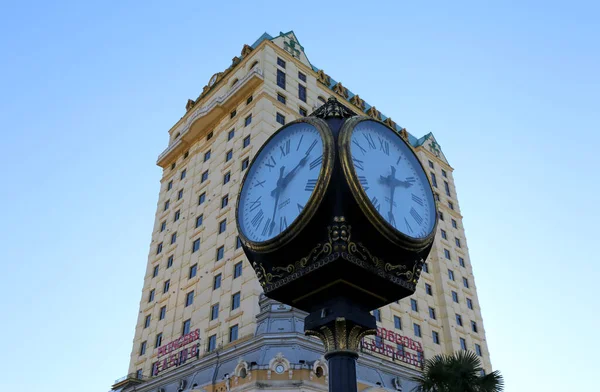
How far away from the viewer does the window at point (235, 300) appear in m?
31.4

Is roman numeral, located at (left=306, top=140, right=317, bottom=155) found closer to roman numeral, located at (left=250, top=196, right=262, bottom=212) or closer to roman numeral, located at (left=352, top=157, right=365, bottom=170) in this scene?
roman numeral, located at (left=352, top=157, right=365, bottom=170)

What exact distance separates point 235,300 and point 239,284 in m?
0.94

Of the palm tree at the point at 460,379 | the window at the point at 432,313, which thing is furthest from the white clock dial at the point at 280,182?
the window at the point at 432,313

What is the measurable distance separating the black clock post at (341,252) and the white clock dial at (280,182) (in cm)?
8

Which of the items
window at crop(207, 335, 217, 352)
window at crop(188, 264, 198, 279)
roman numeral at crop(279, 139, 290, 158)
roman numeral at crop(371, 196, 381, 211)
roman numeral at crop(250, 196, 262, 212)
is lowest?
roman numeral at crop(371, 196, 381, 211)

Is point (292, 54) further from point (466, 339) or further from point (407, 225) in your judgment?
point (407, 225)

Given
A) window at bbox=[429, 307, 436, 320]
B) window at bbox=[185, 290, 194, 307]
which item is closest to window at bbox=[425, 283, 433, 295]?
window at bbox=[429, 307, 436, 320]

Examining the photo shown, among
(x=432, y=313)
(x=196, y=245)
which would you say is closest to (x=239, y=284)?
(x=196, y=245)

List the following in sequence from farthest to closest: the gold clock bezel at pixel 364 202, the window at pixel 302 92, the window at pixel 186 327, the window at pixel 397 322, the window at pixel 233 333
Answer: the window at pixel 302 92
the window at pixel 397 322
the window at pixel 186 327
the window at pixel 233 333
the gold clock bezel at pixel 364 202

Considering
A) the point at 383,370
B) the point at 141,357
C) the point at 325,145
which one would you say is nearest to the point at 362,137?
the point at 325,145

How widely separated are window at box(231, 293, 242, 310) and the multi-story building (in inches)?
4.0

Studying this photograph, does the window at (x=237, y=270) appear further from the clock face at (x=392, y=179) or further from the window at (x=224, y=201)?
the clock face at (x=392, y=179)

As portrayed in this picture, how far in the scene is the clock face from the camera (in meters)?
6.57

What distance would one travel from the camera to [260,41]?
44.9m
